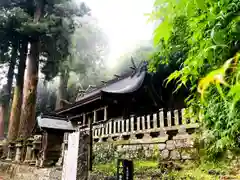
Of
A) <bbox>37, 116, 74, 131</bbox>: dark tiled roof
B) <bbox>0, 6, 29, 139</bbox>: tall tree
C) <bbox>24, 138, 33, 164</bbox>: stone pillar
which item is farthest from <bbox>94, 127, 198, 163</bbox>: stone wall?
<bbox>0, 6, 29, 139</bbox>: tall tree

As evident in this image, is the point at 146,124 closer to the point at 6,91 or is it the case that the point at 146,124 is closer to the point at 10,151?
the point at 10,151

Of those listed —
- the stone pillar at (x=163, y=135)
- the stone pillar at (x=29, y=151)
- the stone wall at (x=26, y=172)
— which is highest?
the stone pillar at (x=163, y=135)

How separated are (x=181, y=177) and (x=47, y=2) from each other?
1560 cm

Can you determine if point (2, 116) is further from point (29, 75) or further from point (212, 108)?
point (212, 108)

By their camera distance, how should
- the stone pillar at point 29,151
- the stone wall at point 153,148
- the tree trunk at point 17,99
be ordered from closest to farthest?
the stone wall at point 153,148 → the stone pillar at point 29,151 → the tree trunk at point 17,99

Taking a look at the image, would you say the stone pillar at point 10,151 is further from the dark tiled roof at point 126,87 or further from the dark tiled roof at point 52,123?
the dark tiled roof at point 52,123

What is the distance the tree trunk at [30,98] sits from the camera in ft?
41.4

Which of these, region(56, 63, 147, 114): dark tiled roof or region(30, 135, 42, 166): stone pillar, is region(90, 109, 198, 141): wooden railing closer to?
region(56, 63, 147, 114): dark tiled roof

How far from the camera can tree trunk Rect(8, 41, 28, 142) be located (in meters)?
13.6

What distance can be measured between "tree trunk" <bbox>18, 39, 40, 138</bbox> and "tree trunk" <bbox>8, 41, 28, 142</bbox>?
1.17 meters

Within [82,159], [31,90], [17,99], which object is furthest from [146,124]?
[17,99]

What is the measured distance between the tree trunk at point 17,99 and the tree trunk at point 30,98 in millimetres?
1172

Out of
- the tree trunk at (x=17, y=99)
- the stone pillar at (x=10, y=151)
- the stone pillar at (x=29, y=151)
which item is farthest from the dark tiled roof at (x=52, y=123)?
the tree trunk at (x=17, y=99)

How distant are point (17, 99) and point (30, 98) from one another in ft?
6.79
